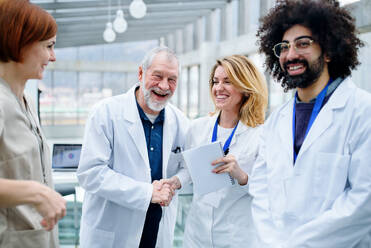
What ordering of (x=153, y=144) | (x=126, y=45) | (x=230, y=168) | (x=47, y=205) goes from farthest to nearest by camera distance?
(x=126, y=45) → (x=153, y=144) → (x=230, y=168) → (x=47, y=205)

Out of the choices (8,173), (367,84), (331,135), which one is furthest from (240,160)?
(367,84)

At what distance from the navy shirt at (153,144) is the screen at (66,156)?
5.56 ft

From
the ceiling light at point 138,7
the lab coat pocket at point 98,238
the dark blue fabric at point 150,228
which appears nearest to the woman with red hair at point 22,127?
the lab coat pocket at point 98,238

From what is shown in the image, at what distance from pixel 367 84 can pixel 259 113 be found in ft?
4.03

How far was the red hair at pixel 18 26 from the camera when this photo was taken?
3.63ft

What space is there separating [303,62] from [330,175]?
504 millimetres

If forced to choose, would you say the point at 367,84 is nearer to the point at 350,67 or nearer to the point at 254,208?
the point at 350,67

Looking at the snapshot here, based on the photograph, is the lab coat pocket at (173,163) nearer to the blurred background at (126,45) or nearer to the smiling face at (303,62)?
the smiling face at (303,62)

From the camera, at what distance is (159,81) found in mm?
2029

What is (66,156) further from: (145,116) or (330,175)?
(330,175)

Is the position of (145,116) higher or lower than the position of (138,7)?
lower

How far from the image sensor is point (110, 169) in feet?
6.23

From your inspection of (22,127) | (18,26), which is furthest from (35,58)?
(22,127)

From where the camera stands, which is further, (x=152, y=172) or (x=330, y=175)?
(x=152, y=172)
